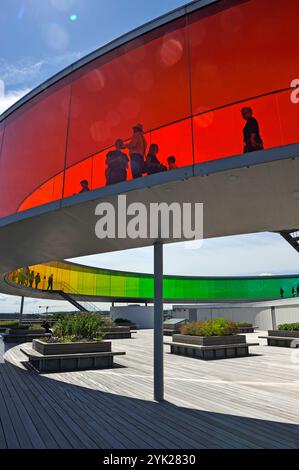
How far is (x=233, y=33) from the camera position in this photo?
5.22 metres

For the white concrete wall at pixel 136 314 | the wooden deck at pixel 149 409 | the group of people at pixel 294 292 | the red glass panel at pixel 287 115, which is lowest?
the wooden deck at pixel 149 409

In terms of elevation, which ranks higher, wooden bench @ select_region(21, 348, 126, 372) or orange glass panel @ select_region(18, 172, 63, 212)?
orange glass panel @ select_region(18, 172, 63, 212)

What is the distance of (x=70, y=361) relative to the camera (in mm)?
10906

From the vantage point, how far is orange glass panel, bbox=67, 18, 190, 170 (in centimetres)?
574

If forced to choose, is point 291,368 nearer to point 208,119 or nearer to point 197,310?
point 208,119

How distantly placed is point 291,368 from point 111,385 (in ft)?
20.9

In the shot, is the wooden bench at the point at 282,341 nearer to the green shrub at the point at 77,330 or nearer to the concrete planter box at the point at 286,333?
the concrete planter box at the point at 286,333

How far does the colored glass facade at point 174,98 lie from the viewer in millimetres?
4910

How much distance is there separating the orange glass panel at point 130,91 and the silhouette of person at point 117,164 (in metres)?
0.25

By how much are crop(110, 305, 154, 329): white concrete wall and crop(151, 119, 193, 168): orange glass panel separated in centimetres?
3148

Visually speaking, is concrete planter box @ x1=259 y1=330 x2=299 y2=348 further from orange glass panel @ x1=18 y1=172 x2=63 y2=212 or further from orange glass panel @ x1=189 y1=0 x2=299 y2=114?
orange glass panel @ x1=189 y1=0 x2=299 y2=114

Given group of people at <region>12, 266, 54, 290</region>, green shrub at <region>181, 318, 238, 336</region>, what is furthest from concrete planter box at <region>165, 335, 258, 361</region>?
group of people at <region>12, 266, 54, 290</region>

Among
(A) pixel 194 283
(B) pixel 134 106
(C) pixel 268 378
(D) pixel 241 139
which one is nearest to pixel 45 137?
(B) pixel 134 106

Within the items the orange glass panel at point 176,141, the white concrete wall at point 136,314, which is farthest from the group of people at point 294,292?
the orange glass panel at point 176,141
